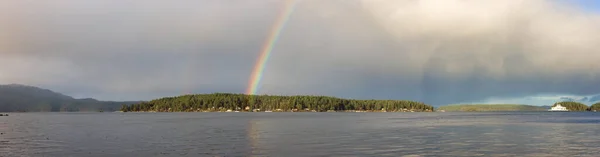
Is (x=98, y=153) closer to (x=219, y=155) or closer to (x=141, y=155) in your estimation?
(x=141, y=155)

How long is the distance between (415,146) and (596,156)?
15829 millimetres

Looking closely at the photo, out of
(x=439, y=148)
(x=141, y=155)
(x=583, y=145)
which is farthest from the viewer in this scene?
(x=583, y=145)

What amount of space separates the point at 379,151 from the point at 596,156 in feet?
58.2

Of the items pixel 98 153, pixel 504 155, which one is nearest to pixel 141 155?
pixel 98 153

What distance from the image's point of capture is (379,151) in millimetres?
45031

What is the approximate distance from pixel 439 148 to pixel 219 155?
21138 mm

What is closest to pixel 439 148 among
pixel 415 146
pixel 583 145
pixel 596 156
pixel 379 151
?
pixel 415 146

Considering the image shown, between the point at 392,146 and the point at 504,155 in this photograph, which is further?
the point at 392,146

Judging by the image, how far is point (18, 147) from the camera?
52281 millimetres

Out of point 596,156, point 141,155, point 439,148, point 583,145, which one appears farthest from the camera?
point 583,145

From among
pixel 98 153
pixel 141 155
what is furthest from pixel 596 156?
pixel 98 153

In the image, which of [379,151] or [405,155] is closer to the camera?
[405,155]

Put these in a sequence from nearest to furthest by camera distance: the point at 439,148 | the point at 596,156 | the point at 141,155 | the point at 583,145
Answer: the point at 596,156, the point at 141,155, the point at 439,148, the point at 583,145

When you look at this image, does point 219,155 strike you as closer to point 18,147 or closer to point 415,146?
point 415,146
